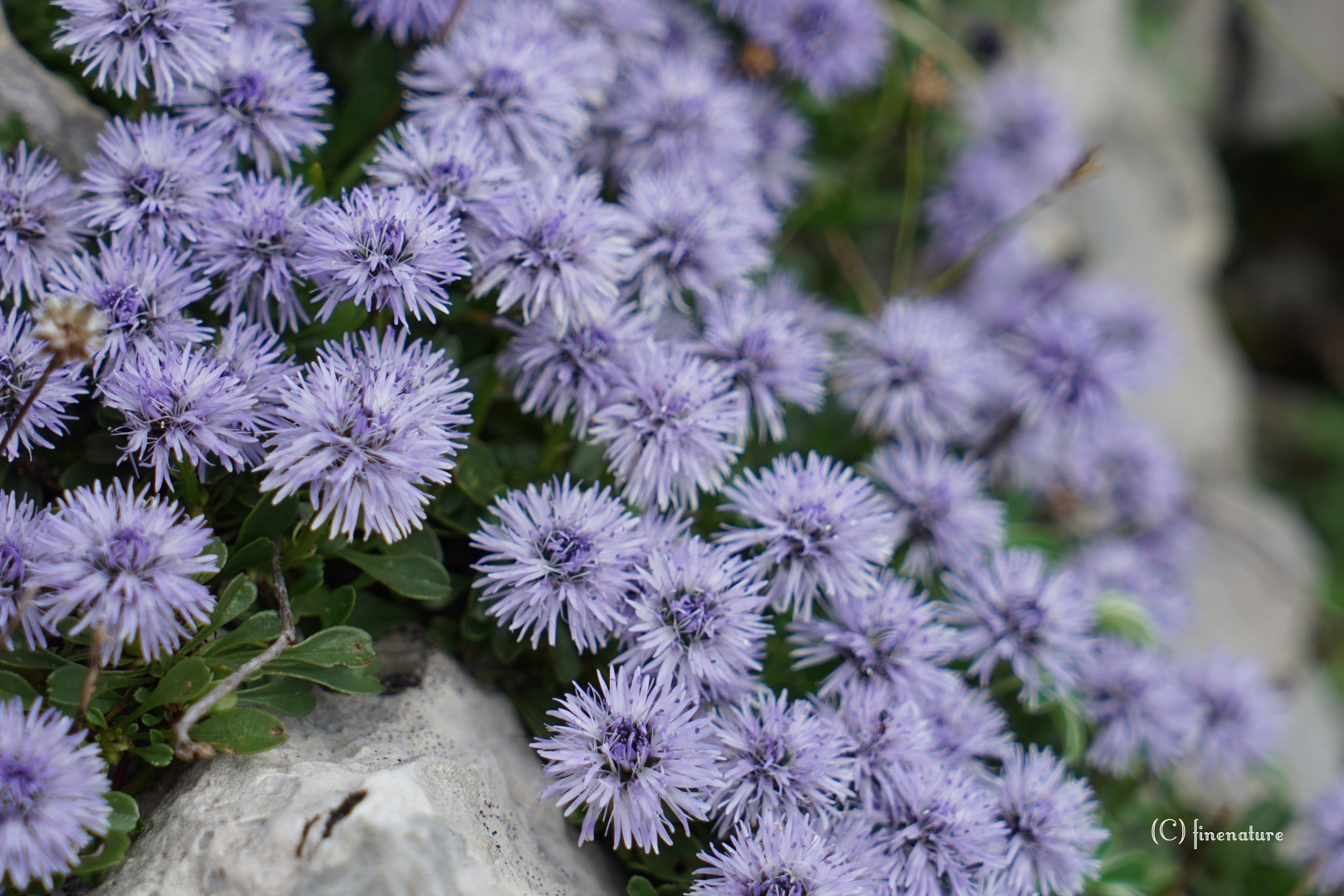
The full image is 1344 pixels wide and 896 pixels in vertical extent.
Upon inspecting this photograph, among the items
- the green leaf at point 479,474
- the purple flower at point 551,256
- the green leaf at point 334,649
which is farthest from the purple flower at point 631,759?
the purple flower at point 551,256

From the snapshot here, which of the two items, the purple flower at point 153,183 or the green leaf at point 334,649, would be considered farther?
the purple flower at point 153,183

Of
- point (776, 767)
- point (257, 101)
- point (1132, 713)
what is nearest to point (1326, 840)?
point (1132, 713)

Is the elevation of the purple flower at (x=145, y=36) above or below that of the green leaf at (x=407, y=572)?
above

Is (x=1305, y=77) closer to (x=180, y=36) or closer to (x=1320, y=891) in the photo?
(x=1320, y=891)

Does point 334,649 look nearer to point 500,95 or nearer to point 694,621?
point 694,621

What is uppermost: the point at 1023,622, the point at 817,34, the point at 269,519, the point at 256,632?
the point at 817,34

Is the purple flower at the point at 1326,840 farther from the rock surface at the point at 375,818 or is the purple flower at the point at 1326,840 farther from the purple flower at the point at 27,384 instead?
the purple flower at the point at 27,384
